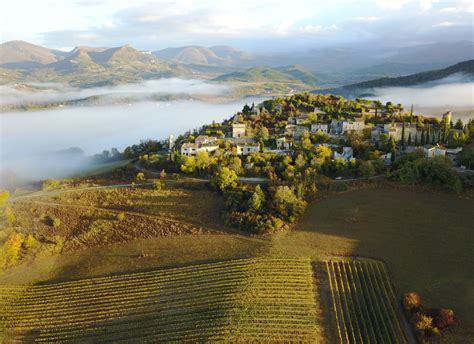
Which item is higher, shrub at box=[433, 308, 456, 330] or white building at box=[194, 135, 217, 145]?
white building at box=[194, 135, 217, 145]

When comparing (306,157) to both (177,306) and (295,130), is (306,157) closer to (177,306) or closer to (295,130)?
(295,130)

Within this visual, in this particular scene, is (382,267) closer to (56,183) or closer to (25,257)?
(25,257)

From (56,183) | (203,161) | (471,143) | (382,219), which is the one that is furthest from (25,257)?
(471,143)

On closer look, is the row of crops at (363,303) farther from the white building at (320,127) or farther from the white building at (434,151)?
the white building at (320,127)

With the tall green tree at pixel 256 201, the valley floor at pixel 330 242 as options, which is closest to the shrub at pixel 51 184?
the valley floor at pixel 330 242

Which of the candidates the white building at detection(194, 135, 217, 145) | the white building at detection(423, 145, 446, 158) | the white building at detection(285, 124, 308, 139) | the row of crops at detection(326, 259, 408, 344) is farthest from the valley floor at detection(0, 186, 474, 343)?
the white building at detection(285, 124, 308, 139)

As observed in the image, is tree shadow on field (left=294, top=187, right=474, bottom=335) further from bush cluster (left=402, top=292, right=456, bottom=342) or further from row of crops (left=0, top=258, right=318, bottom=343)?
row of crops (left=0, top=258, right=318, bottom=343)
